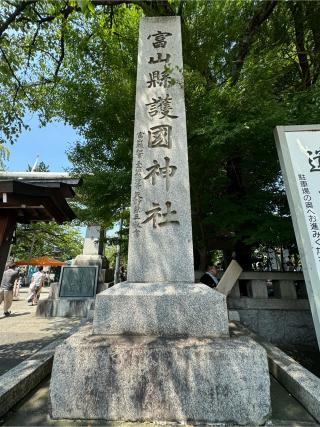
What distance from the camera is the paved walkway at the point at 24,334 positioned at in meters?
4.52

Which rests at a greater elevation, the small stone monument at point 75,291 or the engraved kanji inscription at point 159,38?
the engraved kanji inscription at point 159,38

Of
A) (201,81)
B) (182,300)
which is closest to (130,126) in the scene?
(201,81)

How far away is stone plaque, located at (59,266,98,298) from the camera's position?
8.99m

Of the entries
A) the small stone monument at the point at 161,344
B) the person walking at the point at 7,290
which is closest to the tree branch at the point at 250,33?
the small stone monument at the point at 161,344

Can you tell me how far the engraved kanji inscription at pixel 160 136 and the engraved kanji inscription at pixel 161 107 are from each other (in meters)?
0.19

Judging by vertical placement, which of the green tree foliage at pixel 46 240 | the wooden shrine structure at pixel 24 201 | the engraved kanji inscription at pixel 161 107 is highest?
the green tree foliage at pixel 46 240

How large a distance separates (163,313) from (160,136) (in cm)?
242

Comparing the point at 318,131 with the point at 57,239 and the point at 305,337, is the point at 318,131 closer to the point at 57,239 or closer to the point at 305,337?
the point at 305,337

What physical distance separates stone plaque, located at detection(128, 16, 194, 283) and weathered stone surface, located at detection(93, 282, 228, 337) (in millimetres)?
536

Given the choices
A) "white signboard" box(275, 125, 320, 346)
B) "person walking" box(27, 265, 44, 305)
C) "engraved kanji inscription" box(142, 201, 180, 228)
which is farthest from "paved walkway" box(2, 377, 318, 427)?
"person walking" box(27, 265, 44, 305)

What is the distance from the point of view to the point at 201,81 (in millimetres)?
6328

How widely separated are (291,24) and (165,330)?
383 inches

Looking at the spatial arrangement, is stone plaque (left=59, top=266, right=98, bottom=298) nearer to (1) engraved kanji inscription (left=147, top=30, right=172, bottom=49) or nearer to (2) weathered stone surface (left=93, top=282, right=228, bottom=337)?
(2) weathered stone surface (left=93, top=282, right=228, bottom=337)

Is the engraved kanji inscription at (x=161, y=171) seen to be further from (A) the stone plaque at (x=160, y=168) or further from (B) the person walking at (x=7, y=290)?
(B) the person walking at (x=7, y=290)
